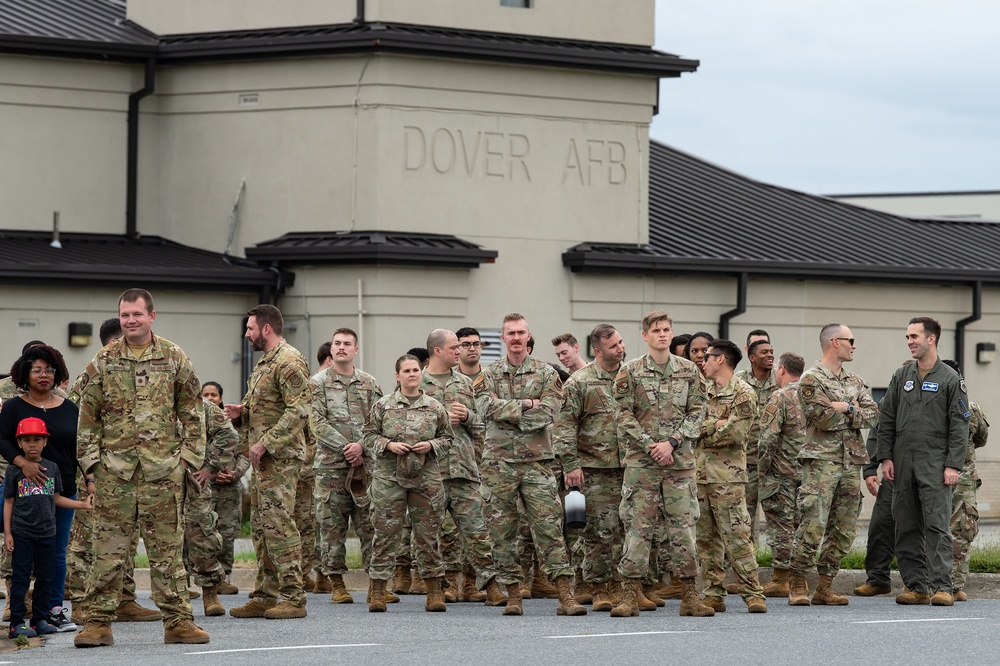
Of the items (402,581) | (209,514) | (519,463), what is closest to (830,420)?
(519,463)

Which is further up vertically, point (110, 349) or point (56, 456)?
point (110, 349)

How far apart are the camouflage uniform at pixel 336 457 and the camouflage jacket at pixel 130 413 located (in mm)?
3462

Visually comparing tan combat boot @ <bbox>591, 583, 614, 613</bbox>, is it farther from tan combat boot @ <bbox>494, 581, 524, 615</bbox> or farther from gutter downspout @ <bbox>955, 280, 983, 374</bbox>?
gutter downspout @ <bbox>955, 280, 983, 374</bbox>

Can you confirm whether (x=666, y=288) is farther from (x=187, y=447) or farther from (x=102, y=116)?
(x=187, y=447)

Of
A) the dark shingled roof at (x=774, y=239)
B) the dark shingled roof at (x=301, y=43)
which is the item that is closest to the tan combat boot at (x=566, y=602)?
the dark shingled roof at (x=774, y=239)

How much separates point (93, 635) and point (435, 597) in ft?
11.0

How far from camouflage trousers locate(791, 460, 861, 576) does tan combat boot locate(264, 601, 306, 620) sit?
4.37 metres

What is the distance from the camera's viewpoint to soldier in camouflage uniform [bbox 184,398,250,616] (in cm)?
1416

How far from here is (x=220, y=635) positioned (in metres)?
12.6

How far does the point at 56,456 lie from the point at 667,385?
483cm

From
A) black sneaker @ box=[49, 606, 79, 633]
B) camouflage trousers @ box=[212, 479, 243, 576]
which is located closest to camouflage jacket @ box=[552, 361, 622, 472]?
camouflage trousers @ box=[212, 479, 243, 576]

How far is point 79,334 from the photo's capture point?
71.4 ft

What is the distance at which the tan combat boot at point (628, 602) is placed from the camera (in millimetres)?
13734

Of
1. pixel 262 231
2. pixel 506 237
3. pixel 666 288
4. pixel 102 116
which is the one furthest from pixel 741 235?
pixel 102 116
